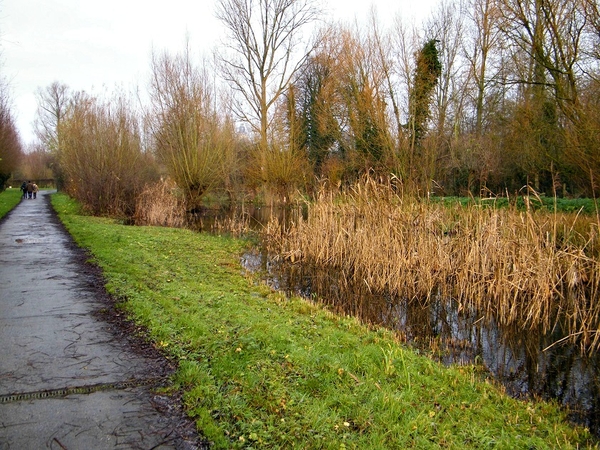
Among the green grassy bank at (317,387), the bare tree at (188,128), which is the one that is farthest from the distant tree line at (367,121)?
the green grassy bank at (317,387)

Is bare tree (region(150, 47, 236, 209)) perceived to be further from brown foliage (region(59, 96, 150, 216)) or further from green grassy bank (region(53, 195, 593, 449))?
green grassy bank (region(53, 195, 593, 449))

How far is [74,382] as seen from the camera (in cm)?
383

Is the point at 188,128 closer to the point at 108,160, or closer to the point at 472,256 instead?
the point at 108,160

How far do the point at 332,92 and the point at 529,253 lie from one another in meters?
19.0

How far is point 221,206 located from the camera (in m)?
27.3

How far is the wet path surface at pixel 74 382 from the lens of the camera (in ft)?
10.1

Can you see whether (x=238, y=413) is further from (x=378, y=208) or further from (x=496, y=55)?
(x=496, y=55)

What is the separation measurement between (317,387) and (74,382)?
2018mm

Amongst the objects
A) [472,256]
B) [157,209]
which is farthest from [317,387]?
[157,209]

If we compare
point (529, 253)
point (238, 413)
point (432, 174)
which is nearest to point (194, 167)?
point (432, 174)

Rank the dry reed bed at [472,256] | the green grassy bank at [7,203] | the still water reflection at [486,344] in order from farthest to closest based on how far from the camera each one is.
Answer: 1. the green grassy bank at [7,203]
2. the dry reed bed at [472,256]
3. the still water reflection at [486,344]

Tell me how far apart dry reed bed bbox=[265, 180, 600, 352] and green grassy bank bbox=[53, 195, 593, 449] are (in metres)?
2.26

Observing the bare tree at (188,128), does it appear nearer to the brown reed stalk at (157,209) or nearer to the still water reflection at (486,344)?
the brown reed stalk at (157,209)

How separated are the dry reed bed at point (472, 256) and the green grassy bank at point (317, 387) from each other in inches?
89.0
